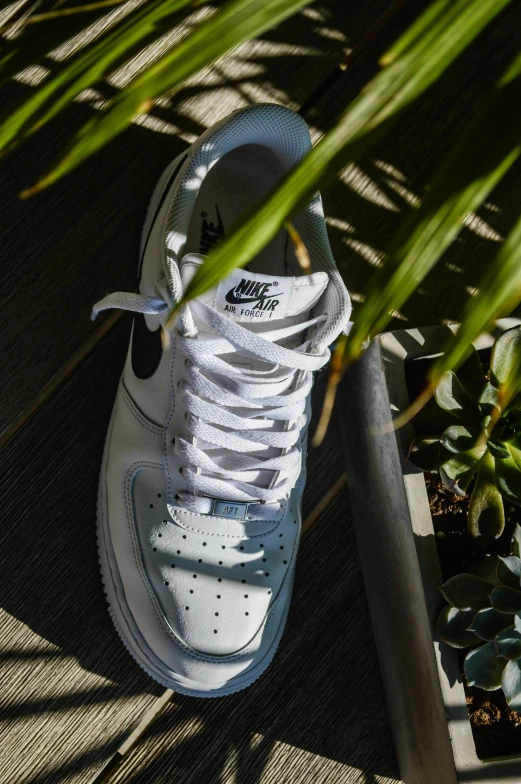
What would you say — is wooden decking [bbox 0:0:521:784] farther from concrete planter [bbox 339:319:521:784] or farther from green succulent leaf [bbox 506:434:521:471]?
green succulent leaf [bbox 506:434:521:471]

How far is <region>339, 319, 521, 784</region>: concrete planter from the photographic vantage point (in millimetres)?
697

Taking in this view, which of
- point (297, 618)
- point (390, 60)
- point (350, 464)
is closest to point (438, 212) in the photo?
point (390, 60)

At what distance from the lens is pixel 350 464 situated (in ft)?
2.88

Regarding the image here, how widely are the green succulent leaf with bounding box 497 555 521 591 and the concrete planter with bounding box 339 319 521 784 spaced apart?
0.07 meters

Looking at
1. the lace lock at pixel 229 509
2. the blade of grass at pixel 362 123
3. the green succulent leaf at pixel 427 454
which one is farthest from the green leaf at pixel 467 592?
the blade of grass at pixel 362 123

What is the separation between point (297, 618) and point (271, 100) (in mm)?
702

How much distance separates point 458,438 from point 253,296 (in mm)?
252

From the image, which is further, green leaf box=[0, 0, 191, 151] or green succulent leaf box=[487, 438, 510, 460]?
green succulent leaf box=[487, 438, 510, 460]

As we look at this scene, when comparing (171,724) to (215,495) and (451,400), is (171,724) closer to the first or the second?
(215,495)

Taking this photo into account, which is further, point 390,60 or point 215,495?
point 215,495

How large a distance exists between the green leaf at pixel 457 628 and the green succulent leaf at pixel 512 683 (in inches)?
1.6

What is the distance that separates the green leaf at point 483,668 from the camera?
2.19 feet

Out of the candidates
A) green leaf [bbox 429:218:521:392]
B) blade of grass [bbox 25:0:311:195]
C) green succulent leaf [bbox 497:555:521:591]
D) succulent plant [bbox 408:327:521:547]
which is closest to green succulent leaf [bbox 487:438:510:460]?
succulent plant [bbox 408:327:521:547]

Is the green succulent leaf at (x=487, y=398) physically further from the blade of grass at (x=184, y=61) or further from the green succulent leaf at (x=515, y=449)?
the blade of grass at (x=184, y=61)
